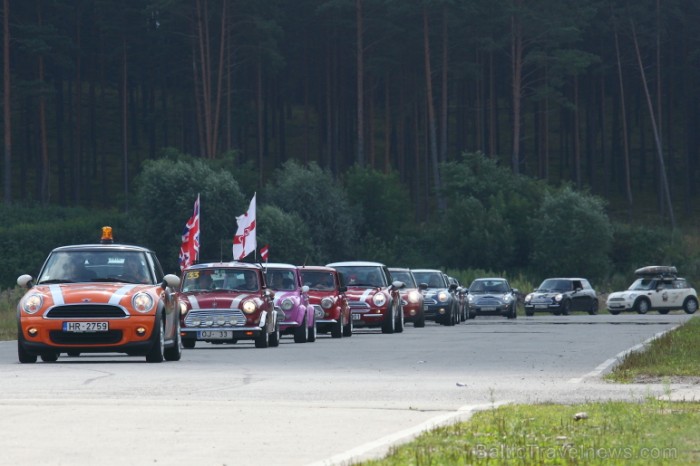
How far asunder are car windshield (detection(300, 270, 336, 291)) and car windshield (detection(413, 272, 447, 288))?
552 inches

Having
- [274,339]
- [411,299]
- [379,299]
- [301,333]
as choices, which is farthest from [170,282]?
[411,299]

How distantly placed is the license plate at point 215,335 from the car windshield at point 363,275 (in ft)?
38.3

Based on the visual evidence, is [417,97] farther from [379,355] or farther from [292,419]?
[292,419]

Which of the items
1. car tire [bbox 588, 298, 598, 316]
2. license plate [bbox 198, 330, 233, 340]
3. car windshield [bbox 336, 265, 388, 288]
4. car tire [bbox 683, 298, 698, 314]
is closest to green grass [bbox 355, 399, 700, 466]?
license plate [bbox 198, 330, 233, 340]

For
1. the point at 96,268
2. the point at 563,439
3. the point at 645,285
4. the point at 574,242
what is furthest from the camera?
the point at 574,242

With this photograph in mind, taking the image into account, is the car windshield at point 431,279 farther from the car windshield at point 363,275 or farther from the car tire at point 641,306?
the car tire at point 641,306

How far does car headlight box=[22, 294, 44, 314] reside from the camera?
74.6ft

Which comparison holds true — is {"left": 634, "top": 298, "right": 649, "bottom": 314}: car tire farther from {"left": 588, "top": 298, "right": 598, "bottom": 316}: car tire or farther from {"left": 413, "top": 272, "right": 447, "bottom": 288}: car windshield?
{"left": 413, "top": 272, "right": 447, "bottom": 288}: car windshield

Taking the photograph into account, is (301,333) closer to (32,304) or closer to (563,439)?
(32,304)

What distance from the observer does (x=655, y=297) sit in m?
63.3

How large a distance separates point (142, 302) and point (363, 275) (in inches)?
701

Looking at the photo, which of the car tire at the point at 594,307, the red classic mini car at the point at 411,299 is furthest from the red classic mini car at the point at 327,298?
the car tire at the point at 594,307

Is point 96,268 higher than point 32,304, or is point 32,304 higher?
point 96,268

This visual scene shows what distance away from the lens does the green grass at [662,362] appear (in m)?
19.5
